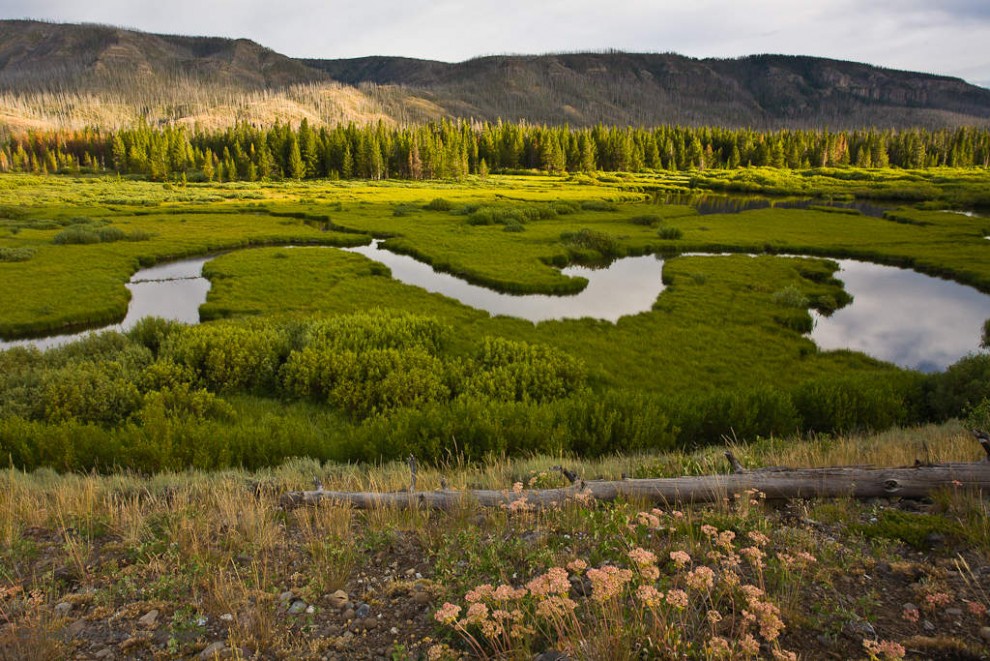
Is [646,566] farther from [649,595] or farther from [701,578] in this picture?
[649,595]

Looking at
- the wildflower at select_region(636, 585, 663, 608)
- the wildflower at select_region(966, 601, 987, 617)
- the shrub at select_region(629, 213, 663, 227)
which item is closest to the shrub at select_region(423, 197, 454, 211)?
the shrub at select_region(629, 213, 663, 227)

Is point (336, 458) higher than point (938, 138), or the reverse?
point (938, 138)

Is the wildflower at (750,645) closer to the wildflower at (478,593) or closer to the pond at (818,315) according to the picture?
the wildflower at (478,593)

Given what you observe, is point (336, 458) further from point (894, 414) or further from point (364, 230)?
point (364, 230)

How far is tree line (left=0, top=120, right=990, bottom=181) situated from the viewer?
422 ft

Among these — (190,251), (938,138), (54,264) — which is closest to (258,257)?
(190,251)

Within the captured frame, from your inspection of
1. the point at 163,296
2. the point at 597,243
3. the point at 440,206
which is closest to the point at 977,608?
the point at 163,296

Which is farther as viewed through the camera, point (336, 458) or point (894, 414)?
point (894, 414)

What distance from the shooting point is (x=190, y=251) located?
48906 mm

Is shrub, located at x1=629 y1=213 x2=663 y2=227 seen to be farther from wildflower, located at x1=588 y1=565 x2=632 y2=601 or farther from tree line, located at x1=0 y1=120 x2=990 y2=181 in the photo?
tree line, located at x1=0 y1=120 x2=990 y2=181

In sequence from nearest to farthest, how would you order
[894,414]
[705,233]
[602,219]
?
1. [894,414]
2. [705,233]
3. [602,219]

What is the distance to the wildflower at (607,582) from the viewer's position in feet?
12.0

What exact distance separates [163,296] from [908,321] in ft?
156

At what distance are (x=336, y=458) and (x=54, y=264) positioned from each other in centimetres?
4151
